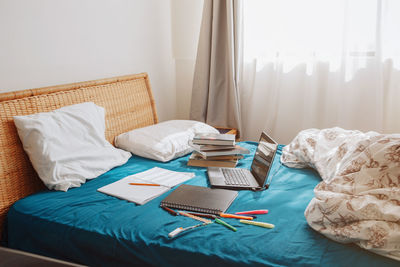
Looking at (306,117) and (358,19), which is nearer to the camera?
(358,19)

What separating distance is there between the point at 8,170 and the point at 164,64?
73.0 inches

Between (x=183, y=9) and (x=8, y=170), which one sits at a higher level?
(x=183, y=9)

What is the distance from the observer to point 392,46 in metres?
2.64

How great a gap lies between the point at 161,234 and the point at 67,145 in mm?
825

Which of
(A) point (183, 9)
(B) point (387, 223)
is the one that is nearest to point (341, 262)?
(B) point (387, 223)

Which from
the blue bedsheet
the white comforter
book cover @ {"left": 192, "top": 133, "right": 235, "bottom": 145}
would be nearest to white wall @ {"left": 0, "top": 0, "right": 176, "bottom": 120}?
the blue bedsheet

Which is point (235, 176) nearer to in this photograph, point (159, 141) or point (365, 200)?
point (159, 141)

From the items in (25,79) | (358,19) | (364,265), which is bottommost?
(364,265)

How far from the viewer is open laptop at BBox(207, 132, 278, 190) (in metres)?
1.70

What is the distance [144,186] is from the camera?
1.73 metres

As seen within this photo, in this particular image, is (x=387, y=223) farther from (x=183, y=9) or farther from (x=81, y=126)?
(x=183, y=9)

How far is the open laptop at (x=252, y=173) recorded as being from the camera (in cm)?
170

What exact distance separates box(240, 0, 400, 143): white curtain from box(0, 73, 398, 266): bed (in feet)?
3.60

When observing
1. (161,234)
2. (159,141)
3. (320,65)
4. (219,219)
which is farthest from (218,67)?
(161,234)
